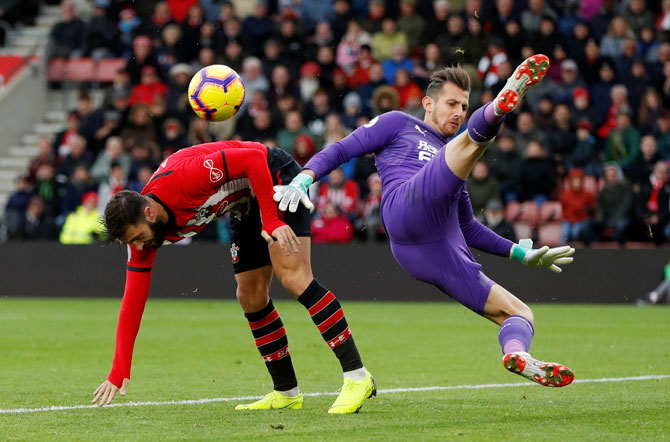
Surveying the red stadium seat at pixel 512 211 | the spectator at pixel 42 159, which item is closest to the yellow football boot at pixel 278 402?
the red stadium seat at pixel 512 211

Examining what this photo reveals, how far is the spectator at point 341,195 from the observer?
16594 millimetres

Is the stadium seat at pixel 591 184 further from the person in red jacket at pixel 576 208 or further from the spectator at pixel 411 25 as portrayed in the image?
the spectator at pixel 411 25

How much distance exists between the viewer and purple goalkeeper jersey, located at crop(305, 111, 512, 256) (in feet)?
20.7

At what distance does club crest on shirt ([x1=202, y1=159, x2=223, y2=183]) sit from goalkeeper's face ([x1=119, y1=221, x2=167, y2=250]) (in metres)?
0.38

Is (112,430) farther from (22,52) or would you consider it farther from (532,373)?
(22,52)

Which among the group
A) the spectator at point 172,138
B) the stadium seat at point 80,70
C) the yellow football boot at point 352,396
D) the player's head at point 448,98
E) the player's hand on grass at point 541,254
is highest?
the player's head at point 448,98

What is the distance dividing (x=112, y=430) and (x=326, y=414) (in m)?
1.29

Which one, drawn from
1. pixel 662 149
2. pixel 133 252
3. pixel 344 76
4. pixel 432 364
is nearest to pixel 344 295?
pixel 344 76

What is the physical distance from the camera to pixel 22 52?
22766 mm

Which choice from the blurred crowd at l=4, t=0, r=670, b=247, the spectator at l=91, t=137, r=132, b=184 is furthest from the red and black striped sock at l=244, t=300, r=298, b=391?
the spectator at l=91, t=137, r=132, b=184

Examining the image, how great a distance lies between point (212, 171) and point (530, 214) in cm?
1060

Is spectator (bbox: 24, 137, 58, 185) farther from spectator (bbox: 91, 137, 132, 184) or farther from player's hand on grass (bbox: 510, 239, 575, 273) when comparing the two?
player's hand on grass (bbox: 510, 239, 575, 273)

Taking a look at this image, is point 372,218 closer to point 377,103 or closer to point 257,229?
point 377,103

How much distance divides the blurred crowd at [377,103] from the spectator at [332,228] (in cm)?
2
